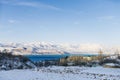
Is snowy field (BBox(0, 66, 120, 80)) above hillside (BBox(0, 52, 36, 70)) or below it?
below

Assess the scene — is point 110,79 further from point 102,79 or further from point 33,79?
point 33,79

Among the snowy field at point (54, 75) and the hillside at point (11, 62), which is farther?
the hillside at point (11, 62)

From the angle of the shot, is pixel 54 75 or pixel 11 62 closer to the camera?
pixel 54 75

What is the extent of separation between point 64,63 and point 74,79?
36224 millimetres

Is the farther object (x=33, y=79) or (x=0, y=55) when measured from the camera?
(x=0, y=55)

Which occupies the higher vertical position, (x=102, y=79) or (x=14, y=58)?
(x=14, y=58)

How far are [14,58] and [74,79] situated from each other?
23.6 meters

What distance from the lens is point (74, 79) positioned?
27.1 meters

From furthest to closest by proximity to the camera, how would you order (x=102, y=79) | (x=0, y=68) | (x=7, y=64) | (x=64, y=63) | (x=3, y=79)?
(x=64, y=63)
(x=7, y=64)
(x=0, y=68)
(x=102, y=79)
(x=3, y=79)

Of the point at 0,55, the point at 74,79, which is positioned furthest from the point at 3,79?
the point at 0,55

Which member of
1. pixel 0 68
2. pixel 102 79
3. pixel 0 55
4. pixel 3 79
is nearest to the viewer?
pixel 3 79

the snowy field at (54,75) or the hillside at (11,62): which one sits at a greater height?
the hillside at (11,62)

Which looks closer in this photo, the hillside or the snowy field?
the snowy field

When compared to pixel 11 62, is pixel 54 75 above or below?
below
